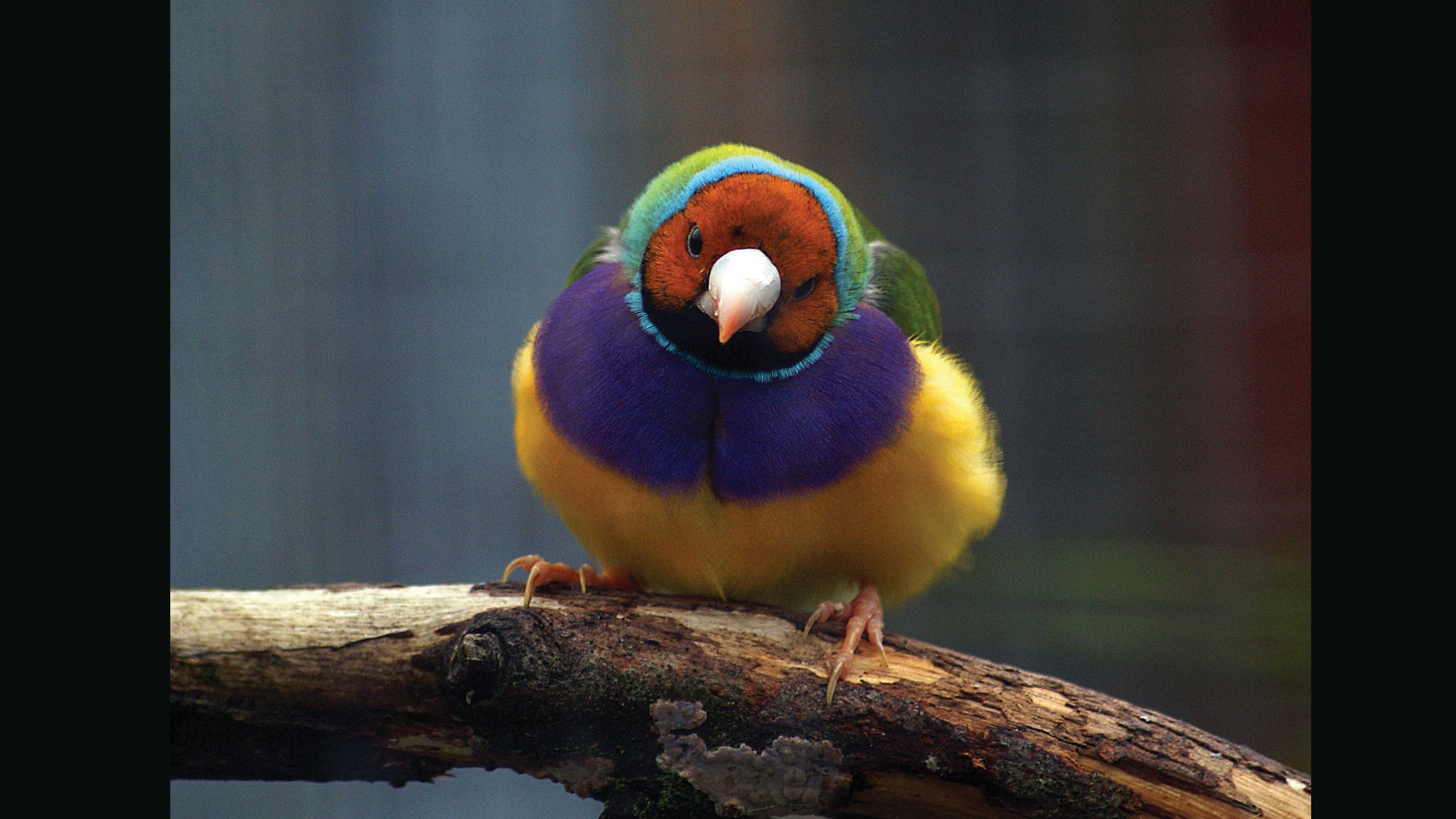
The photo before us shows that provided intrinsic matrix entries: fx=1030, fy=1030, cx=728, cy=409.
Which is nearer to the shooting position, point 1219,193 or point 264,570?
point 264,570

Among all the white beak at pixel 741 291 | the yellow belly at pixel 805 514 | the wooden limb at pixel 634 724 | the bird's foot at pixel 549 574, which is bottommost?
the wooden limb at pixel 634 724

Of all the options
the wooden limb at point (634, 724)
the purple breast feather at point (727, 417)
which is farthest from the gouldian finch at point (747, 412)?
the wooden limb at point (634, 724)

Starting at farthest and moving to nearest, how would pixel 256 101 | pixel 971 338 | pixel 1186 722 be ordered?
1. pixel 971 338
2. pixel 1186 722
3. pixel 256 101

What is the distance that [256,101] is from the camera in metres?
0.84

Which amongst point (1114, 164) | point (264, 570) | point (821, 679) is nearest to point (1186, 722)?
point (821, 679)

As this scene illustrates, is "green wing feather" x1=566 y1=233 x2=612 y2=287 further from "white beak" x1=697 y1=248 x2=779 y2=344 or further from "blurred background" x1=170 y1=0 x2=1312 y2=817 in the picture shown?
"white beak" x1=697 y1=248 x2=779 y2=344

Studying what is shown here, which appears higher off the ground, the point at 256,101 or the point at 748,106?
the point at 748,106

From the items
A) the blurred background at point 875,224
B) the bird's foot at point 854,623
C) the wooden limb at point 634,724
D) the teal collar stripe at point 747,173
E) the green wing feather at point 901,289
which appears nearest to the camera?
the blurred background at point 875,224

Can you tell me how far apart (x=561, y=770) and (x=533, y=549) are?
0.41 metres

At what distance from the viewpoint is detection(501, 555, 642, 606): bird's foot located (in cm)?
123

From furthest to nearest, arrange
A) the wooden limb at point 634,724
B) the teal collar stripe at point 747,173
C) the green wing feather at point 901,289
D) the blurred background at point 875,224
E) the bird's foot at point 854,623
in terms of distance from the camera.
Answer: the green wing feather at point 901,289 < the teal collar stripe at point 747,173 < the bird's foot at point 854,623 < the wooden limb at point 634,724 < the blurred background at point 875,224

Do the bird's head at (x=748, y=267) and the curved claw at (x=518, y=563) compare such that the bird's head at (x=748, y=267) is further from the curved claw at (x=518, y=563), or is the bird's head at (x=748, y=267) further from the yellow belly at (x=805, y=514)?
the curved claw at (x=518, y=563)

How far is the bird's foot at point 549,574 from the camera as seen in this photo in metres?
1.23
